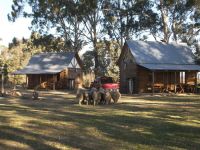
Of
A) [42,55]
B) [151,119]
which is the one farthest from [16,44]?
[151,119]

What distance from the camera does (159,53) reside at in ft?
153

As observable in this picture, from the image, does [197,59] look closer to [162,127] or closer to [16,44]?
[162,127]

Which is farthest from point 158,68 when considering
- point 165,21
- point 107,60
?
point 107,60

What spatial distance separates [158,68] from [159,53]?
209 inches

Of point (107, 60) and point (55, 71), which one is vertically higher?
point (107, 60)

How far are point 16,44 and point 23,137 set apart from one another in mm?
90256

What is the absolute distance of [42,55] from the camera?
6262 cm

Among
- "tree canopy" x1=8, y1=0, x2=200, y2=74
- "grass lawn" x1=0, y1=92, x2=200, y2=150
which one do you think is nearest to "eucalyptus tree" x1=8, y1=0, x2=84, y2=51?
"tree canopy" x1=8, y1=0, x2=200, y2=74

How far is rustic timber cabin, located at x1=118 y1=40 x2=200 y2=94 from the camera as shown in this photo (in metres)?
43.9

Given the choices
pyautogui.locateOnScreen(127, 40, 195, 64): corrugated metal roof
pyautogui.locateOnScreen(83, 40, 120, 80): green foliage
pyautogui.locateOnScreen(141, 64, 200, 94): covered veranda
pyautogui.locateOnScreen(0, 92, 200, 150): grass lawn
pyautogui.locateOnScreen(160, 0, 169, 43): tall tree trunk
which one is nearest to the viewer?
pyautogui.locateOnScreen(0, 92, 200, 150): grass lawn

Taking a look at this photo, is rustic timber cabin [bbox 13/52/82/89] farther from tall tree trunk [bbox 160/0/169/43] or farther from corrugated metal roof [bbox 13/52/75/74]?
tall tree trunk [bbox 160/0/169/43]

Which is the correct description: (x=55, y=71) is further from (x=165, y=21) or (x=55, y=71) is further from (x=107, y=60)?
(x=107, y=60)

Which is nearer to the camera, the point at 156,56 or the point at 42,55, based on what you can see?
the point at 156,56

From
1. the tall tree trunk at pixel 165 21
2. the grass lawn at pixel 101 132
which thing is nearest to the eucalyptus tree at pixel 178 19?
the tall tree trunk at pixel 165 21
